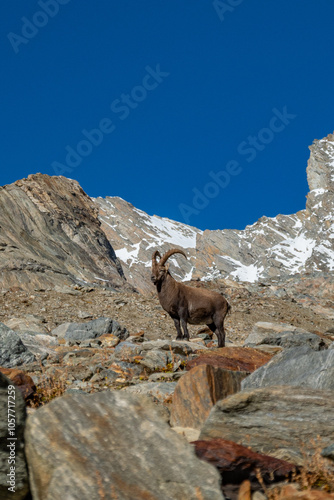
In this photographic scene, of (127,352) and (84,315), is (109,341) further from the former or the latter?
(84,315)

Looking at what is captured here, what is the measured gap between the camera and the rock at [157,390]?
7344 mm

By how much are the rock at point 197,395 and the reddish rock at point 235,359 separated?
1858 millimetres

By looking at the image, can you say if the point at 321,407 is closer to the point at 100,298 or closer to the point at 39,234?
the point at 100,298

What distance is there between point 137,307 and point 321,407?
18.0 m

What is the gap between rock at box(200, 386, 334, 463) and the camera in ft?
14.8

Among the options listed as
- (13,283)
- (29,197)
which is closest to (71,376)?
(13,283)

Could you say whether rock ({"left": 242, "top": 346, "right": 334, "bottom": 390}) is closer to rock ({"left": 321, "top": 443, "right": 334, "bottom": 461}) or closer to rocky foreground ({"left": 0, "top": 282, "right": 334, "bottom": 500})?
rocky foreground ({"left": 0, "top": 282, "right": 334, "bottom": 500})

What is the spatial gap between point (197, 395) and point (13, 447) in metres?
2.43

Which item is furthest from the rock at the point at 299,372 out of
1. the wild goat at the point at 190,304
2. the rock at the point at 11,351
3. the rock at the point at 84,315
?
the rock at the point at 84,315

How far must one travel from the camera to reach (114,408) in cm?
414

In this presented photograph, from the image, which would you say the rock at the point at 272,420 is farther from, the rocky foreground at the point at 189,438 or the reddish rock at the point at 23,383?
the reddish rock at the point at 23,383

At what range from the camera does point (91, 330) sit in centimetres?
1523

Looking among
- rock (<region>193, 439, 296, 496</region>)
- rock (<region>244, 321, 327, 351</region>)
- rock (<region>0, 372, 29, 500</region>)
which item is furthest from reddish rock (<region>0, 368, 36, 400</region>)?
rock (<region>244, 321, 327, 351</region>)

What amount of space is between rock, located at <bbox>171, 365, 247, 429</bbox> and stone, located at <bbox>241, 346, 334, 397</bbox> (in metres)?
0.61
